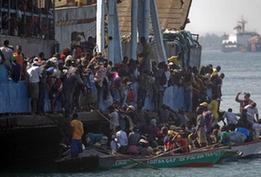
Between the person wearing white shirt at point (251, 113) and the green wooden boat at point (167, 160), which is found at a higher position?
the person wearing white shirt at point (251, 113)

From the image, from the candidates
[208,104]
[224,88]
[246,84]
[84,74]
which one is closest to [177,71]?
[208,104]

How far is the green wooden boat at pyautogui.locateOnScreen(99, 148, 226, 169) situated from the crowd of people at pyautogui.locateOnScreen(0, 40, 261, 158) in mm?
283

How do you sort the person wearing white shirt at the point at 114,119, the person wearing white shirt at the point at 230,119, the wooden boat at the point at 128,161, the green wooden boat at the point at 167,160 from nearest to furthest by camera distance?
1. the wooden boat at the point at 128,161
2. the green wooden boat at the point at 167,160
3. the person wearing white shirt at the point at 114,119
4. the person wearing white shirt at the point at 230,119

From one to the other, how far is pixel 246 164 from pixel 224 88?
42487mm

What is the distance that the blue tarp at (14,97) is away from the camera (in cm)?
3150

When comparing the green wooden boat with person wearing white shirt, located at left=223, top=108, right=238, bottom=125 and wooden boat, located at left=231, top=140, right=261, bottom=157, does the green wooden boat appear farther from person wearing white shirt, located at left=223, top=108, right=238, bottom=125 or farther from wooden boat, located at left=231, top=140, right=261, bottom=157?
person wearing white shirt, located at left=223, top=108, right=238, bottom=125

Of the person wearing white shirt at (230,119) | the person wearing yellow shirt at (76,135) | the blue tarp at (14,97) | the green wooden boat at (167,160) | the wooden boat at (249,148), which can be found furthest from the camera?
the person wearing white shirt at (230,119)

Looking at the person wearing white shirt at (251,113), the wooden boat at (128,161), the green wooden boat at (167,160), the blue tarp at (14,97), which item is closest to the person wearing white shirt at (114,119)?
the wooden boat at (128,161)

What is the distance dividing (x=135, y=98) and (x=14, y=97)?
5.62m

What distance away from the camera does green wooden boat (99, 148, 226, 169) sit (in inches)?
1296

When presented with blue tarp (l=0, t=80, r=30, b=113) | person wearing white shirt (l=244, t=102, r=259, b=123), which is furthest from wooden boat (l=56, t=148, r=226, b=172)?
person wearing white shirt (l=244, t=102, r=259, b=123)

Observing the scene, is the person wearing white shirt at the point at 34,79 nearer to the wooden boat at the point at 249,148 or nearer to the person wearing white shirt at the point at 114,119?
the person wearing white shirt at the point at 114,119

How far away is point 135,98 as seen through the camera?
119 feet

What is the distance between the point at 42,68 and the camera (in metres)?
31.8
